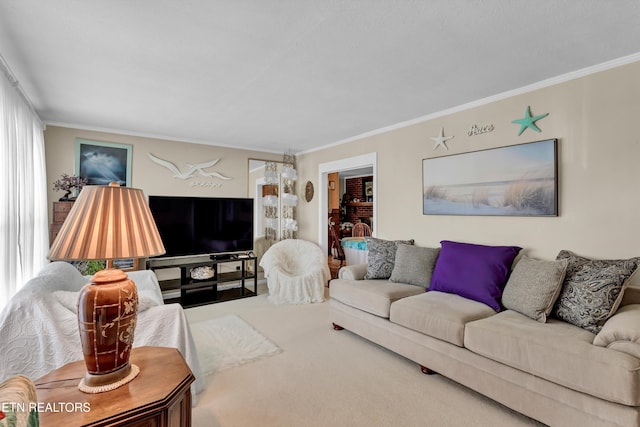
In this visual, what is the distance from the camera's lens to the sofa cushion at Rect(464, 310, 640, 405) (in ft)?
4.92

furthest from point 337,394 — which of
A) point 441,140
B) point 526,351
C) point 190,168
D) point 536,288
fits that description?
point 190,168

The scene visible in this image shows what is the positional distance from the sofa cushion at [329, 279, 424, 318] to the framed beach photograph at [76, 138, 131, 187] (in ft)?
10.7

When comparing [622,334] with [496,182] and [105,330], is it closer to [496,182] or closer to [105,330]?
[496,182]

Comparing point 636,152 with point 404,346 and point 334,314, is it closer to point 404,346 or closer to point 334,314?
point 404,346

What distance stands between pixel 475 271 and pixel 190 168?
4061 mm

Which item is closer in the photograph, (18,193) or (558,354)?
(558,354)

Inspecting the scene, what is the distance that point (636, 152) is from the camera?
219cm

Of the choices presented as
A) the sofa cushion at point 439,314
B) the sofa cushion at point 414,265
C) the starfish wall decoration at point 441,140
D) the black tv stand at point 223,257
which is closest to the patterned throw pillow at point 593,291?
the sofa cushion at point 439,314

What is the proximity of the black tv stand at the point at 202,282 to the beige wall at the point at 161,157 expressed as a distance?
1017mm

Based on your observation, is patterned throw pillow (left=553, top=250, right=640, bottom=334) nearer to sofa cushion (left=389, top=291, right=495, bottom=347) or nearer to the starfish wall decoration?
sofa cushion (left=389, top=291, right=495, bottom=347)

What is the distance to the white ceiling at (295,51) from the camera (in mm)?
1677

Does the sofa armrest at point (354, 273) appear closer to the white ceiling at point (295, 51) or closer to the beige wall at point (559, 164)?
the beige wall at point (559, 164)

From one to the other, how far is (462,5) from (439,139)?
1.86 meters

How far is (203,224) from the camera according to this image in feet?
14.6
